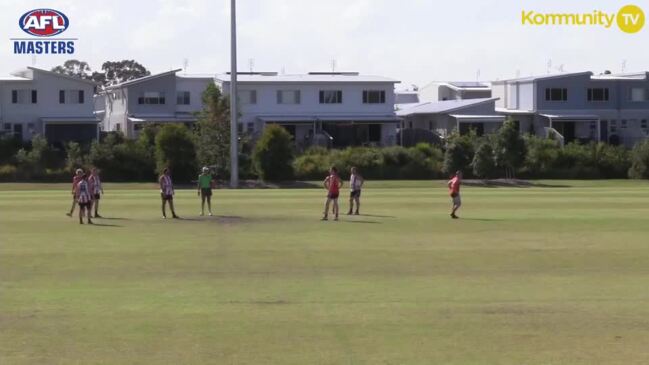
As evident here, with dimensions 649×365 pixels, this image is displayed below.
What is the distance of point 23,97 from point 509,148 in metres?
38.3

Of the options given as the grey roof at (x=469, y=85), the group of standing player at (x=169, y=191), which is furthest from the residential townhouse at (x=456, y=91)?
the group of standing player at (x=169, y=191)

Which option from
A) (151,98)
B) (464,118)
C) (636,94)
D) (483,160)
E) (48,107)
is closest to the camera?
(483,160)

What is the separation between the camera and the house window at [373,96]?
9225cm

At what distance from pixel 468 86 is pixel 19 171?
202ft

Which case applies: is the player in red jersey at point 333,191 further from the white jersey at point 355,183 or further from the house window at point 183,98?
the house window at point 183,98

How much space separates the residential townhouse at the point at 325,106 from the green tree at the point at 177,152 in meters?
21.7

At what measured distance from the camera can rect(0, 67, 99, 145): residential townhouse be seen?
3351 inches

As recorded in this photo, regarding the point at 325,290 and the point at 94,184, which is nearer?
the point at 325,290

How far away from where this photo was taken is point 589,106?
95.8 m

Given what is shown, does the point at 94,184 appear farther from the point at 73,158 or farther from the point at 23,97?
→ the point at 23,97

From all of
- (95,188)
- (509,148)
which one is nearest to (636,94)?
(509,148)

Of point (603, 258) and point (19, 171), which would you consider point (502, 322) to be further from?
point (19, 171)

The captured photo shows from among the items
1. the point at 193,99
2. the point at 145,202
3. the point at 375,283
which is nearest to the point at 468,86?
the point at 193,99

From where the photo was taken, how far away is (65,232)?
30.2 metres
